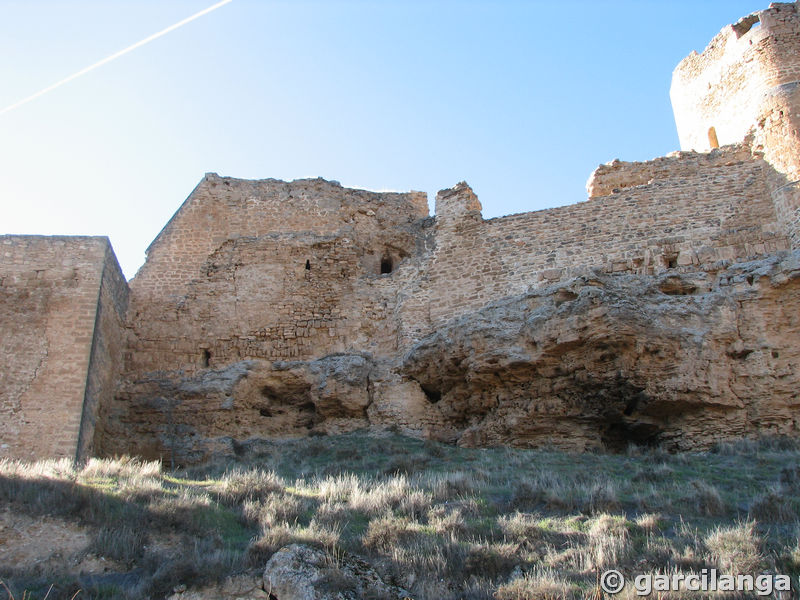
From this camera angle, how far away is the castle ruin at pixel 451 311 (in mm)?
11867

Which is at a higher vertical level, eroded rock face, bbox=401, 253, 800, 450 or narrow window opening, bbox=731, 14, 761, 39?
narrow window opening, bbox=731, 14, 761, 39

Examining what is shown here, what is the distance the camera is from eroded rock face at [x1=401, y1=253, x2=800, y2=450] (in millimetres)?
11531

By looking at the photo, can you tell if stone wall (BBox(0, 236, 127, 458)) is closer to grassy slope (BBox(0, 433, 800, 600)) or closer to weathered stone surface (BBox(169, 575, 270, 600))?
grassy slope (BBox(0, 433, 800, 600))

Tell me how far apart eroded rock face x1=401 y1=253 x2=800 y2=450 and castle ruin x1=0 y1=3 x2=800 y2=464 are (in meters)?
0.03

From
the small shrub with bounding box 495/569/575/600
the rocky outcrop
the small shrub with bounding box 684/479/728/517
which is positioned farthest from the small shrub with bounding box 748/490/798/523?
the rocky outcrop

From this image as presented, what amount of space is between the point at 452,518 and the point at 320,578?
1875 mm

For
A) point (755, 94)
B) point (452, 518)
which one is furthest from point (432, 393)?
point (755, 94)

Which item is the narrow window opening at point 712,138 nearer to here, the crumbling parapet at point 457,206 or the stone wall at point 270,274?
the crumbling parapet at point 457,206

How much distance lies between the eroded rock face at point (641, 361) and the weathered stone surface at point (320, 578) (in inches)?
254

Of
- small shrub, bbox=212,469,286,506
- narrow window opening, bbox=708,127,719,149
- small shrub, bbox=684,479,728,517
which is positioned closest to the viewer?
small shrub, bbox=684,479,728,517

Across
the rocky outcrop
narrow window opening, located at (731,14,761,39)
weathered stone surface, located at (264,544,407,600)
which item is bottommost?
weathered stone surface, located at (264,544,407,600)

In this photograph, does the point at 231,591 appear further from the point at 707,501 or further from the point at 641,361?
the point at 641,361

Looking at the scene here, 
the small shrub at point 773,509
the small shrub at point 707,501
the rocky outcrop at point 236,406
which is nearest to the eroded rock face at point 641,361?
the rocky outcrop at point 236,406

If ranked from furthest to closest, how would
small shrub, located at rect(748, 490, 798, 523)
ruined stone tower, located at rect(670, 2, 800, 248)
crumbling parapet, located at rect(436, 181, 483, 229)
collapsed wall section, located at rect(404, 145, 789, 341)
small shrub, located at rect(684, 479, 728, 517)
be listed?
1. crumbling parapet, located at rect(436, 181, 483, 229)
2. ruined stone tower, located at rect(670, 2, 800, 248)
3. collapsed wall section, located at rect(404, 145, 789, 341)
4. small shrub, located at rect(684, 479, 728, 517)
5. small shrub, located at rect(748, 490, 798, 523)
